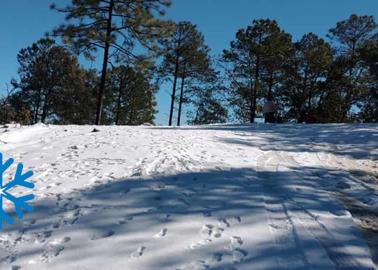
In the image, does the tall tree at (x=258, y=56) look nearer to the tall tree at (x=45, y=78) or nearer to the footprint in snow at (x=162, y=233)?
the tall tree at (x=45, y=78)

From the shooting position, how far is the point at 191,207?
543 centimetres

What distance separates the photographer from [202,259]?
417cm

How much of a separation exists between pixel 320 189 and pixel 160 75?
23320mm

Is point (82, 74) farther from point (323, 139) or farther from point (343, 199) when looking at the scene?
point (343, 199)

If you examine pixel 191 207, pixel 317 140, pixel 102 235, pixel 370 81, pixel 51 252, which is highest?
pixel 370 81

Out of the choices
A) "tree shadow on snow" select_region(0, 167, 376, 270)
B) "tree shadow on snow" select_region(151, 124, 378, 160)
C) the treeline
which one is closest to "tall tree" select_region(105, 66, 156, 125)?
the treeline

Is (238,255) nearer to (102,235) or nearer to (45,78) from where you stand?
(102,235)

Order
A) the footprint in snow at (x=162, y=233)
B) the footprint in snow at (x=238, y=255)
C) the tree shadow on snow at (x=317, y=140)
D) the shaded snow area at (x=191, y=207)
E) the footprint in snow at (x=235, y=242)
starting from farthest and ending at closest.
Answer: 1. the tree shadow on snow at (x=317, y=140)
2. the footprint in snow at (x=162, y=233)
3. the footprint in snow at (x=235, y=242)
4. the shaded snow area at (x=191, y=207)
5. the footprint in snow at (x=238, y=255)

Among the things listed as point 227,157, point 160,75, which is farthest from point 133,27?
point 227,157

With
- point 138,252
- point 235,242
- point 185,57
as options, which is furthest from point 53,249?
point 185,57

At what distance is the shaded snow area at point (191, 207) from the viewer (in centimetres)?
425

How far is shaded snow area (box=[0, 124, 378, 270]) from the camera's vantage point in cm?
425

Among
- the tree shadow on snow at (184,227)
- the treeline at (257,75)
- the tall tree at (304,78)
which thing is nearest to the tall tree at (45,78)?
the treeline at (257,75)

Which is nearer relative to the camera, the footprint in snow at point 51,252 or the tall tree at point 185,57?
the footprint in snow at point 51,252
